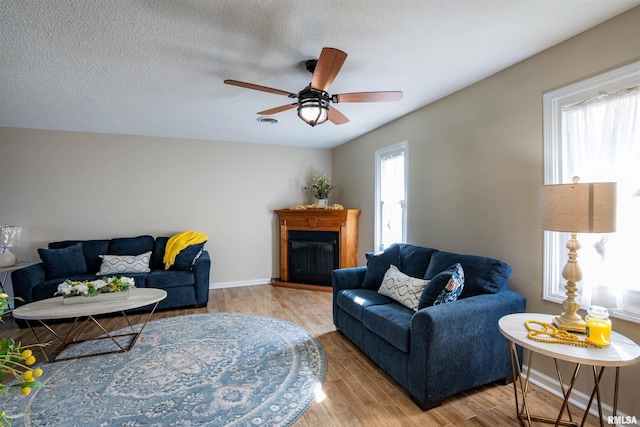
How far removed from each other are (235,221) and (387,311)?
11.6ft

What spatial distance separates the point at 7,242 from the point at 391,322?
4678mm

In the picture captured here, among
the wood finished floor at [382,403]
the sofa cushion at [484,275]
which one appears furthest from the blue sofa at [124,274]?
the sofa cushion at [484,275]

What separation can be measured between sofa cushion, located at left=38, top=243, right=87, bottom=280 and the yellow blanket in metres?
1.03

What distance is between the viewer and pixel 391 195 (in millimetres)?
4289

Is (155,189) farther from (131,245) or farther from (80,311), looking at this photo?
(80,311)

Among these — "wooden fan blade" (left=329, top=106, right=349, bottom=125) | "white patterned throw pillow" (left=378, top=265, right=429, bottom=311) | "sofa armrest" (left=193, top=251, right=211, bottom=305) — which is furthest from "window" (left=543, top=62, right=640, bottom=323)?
"sofa armrest" (left=193, top=251, right=211, bottom=305)

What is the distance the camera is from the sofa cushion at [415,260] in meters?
3.04

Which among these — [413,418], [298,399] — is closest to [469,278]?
[413,418]

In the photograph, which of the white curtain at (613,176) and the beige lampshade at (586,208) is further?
the white curtain at (613,176)

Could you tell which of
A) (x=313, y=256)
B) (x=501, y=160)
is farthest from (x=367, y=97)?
(x=313, y=256)

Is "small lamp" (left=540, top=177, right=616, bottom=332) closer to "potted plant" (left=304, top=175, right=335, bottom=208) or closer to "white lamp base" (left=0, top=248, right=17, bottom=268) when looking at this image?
"potted plant" (left=304, top=175, right=335, bottom=208)

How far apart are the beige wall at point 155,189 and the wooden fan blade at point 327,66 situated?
3.44 m

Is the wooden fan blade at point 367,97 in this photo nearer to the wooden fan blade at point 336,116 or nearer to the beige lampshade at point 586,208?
the wooden fan blade at point 336,116

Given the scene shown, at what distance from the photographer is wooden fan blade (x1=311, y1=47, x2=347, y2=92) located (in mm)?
1805
